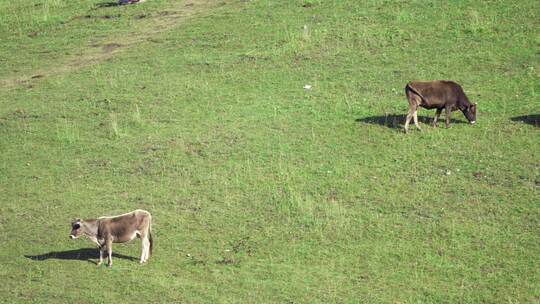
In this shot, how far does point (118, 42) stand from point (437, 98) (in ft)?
41.5

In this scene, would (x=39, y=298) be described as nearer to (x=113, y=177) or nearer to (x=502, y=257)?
(x=113, y=177)

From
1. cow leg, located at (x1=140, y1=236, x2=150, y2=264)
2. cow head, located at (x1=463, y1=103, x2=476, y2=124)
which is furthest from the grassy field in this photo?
cow head, located at (x1=463, y1=103, x2=476, y2=124)

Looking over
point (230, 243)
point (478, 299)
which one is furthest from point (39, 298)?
point (478, 299)

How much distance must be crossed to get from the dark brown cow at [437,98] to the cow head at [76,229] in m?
8.08

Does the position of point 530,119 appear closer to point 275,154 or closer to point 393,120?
point 393,120

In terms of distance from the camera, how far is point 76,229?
1822 cm

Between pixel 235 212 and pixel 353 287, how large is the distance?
12.5ft

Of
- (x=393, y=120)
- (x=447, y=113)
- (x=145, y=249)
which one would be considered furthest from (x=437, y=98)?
(x=145, y=249)

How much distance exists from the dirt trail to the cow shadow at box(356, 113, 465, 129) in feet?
32.1

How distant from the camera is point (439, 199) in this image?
19734mm

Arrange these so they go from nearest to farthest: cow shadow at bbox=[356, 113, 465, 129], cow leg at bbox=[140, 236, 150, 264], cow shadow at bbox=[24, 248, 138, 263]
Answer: cow leg at bbox=[140, 236, 150, 264]
cow shadow at bbox=[24, 248, 138, 263]
cow shadow at bbox=[356, 113, 465, 129]

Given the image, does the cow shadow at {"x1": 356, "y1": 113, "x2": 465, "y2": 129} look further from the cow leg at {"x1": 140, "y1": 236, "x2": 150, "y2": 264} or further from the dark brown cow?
the cow leg at {"x1": 140, "y1": 236, "x2": 150, "y2": 264}

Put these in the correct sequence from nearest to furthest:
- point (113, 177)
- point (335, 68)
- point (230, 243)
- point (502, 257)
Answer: point (502, 257), point (230, 243), point (113, 177), point (335, 68)

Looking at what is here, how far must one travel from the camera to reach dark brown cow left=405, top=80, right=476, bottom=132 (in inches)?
867
